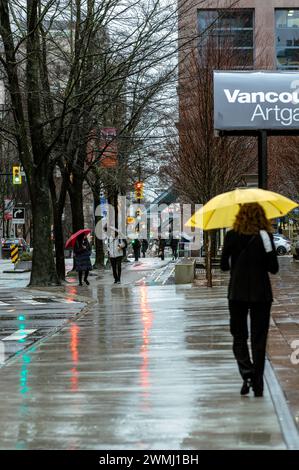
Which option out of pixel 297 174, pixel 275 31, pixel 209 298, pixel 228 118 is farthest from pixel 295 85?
pixel 275 31

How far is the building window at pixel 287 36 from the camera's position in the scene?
62.3 m

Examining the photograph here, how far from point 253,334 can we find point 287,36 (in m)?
59.4

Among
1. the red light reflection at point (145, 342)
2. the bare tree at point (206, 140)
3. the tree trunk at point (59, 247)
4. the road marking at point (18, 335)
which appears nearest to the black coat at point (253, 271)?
the red light reflection at point (145, 342)

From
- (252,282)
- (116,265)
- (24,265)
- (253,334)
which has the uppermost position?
(252,282)

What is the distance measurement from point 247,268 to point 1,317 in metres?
9.17

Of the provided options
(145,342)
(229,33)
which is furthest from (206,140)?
(145,342)

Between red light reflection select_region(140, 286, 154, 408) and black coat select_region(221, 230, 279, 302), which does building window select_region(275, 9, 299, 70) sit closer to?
red light reflection select_region(140, 286, 154, 408)

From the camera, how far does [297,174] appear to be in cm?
3478

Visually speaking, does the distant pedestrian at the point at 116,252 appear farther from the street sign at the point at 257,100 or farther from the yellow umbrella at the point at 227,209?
the yellow umbrella at the point at 227,209

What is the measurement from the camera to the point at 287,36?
62.6 m

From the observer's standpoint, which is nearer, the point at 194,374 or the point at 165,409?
the point at 165,409

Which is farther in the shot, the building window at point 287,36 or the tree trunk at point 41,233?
the building window at point 287,36

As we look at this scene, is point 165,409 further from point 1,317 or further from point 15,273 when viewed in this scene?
point 15,273

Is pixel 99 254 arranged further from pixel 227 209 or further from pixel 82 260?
pixel 227 209
